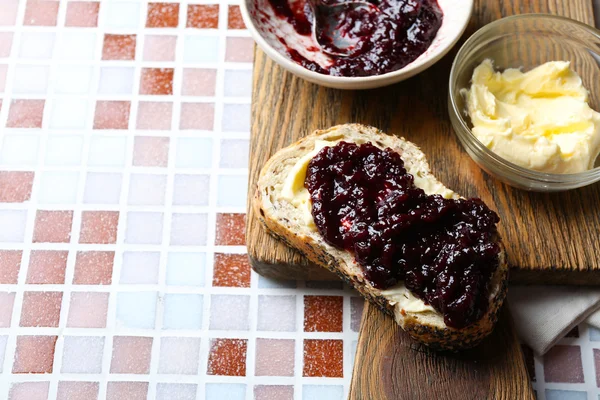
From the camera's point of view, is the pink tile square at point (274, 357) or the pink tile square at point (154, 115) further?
the pink tile square at point (154, 115)

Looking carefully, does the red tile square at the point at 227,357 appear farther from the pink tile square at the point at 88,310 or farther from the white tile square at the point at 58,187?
the white tile square at the point at 58,187

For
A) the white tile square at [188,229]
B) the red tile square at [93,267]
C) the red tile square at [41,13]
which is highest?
the red tile square at [41,13]

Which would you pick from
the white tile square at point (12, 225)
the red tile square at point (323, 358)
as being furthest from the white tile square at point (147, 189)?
the red tile square at point (323, 358)

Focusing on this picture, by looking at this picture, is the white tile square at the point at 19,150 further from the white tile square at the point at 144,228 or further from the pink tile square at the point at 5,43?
the white tile square at the point at 144,228

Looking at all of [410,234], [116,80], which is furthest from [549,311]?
[116,80]

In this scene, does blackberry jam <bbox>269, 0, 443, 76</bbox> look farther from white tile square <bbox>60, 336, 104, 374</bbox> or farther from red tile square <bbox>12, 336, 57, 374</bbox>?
red tile square <bbox>12, 336, 57, 374</bbox>

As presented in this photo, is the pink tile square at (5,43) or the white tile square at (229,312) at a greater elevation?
the pink tile square at (5,43)

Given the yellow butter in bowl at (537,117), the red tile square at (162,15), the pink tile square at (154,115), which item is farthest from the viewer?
the red tile square at (162,15)

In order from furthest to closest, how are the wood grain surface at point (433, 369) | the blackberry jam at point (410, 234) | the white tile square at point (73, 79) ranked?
the white tile square at point (73, 79)
the wood grain surface at point (433, 369)
the blackberry jam at point (410, 234)
